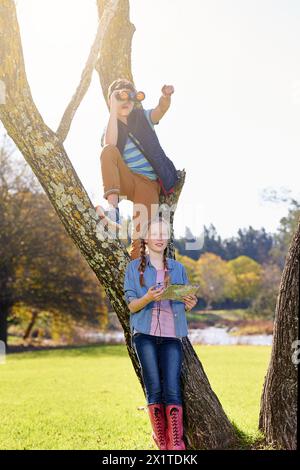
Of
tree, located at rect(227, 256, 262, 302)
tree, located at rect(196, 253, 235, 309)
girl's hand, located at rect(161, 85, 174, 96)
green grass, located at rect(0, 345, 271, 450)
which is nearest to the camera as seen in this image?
girl's hand, located at rect(161, 85, 174, 96)

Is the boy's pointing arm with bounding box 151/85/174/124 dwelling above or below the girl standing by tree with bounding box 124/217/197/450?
above

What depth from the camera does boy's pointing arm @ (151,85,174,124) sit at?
477cm

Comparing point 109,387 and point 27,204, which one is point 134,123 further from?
point 27,204

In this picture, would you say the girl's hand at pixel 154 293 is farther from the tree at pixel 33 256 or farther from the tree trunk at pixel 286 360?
the tree at pixel 33 256

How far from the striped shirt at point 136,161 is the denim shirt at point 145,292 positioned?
82 cm

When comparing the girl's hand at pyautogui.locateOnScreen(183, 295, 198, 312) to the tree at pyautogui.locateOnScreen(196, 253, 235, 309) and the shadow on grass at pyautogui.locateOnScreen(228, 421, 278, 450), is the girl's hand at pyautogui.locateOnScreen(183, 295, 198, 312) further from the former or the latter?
the tree at pyautogui.locateOnScreen(196, 253, 235, 309)

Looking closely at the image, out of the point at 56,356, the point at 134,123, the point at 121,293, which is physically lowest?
the point at 56,356

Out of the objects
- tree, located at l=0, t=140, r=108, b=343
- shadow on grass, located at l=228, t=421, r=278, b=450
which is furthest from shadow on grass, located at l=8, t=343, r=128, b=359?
shadow on grass, located at l=228, t=421, r=278, b=450

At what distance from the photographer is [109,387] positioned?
10.8 metres

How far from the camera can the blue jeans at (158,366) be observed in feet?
13.7

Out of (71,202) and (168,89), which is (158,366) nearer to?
(71,202)

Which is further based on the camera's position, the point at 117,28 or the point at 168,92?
the point at 117,28
